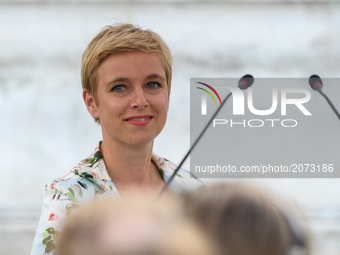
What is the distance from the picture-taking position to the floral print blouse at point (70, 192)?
1.88 feet

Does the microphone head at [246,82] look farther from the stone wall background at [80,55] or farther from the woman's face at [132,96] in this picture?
the stone wall background at [80,55]

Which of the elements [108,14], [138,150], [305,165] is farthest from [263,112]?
[138,150]

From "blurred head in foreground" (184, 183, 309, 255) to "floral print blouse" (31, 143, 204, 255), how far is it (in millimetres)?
370

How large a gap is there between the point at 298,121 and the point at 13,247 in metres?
1.51

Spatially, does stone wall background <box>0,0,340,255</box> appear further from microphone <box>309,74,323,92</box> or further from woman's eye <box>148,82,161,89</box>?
woman's eye <box>148,82,161,89</box>

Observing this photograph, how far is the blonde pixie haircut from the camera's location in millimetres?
696

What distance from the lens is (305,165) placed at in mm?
2268

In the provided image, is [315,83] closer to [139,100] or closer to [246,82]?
[246,82]

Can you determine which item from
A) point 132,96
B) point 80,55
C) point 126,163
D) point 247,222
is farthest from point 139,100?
point 80,55

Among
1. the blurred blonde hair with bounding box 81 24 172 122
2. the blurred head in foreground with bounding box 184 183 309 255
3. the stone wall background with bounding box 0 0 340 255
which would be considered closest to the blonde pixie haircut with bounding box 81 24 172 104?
the blurred blonde hair with bounding box 81 24 172 122

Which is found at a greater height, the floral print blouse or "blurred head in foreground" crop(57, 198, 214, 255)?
the floral print blouse

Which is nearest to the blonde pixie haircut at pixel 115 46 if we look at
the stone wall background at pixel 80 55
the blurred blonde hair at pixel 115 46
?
the blurred blonde hair at pixel 115 46

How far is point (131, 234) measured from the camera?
20 centimetres

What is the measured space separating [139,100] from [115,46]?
0.09m
